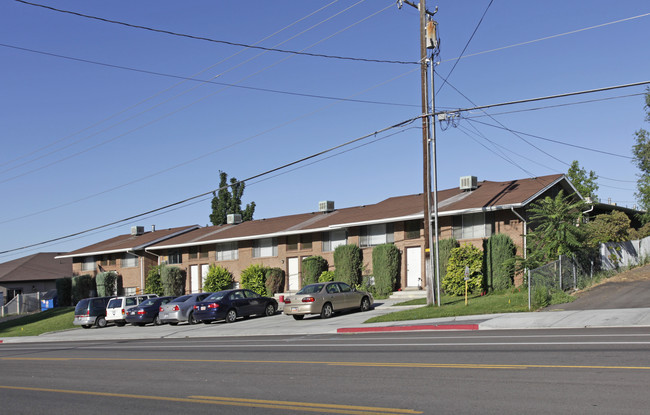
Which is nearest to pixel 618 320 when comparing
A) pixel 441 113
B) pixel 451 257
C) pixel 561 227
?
pixel 561 227

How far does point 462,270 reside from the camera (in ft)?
95.8

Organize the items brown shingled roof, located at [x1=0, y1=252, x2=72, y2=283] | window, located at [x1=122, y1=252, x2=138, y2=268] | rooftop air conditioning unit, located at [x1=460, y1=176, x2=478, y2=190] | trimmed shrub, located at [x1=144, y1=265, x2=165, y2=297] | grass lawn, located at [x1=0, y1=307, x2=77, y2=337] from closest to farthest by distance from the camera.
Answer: rooftop air conditioning unit, located at [x1=460, y1=176, x2=478, y2=190] → grass lawn, located at [x1=0, y1=307, x2=77, y2=337] → trimmed shrub, located at [x1=144, y1=265, x2=165, y2=297] → window, located at [x1=122, y1=252, x2=138, y2=268] → brown shingled roof, located at [x1=0, y1=252, x2=72, y2=283]

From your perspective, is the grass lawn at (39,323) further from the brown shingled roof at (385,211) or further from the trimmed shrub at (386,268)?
the trimmed shrub at (386,268)

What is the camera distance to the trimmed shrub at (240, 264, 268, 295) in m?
40.2

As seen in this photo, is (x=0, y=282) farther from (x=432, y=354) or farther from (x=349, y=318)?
(x=432, y=354)

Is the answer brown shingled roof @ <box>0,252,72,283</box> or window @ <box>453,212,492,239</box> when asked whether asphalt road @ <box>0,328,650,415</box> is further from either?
brown shingled roof @ <box>0,252,72,283</box>

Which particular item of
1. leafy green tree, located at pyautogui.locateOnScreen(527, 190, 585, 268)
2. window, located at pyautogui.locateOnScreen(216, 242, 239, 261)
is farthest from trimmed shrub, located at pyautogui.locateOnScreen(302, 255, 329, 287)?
leafy green tree, located at pyautogui.locateOnScreen(527, 190, 585, 268)

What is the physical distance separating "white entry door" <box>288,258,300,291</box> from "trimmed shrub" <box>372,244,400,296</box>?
705 centimetres

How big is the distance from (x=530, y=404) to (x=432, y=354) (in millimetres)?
5077

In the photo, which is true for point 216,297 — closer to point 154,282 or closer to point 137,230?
point 154,282

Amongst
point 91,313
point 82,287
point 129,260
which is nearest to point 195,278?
point 129,260

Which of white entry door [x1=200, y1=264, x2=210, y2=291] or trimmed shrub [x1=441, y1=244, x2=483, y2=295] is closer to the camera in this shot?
trimmed shrub [x1=441, y1=244, x2=483, y2=295]

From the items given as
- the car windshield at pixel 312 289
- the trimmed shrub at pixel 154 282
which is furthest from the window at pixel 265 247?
the car windshield at pixel 312 289

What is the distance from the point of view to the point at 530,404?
25.0 ft
